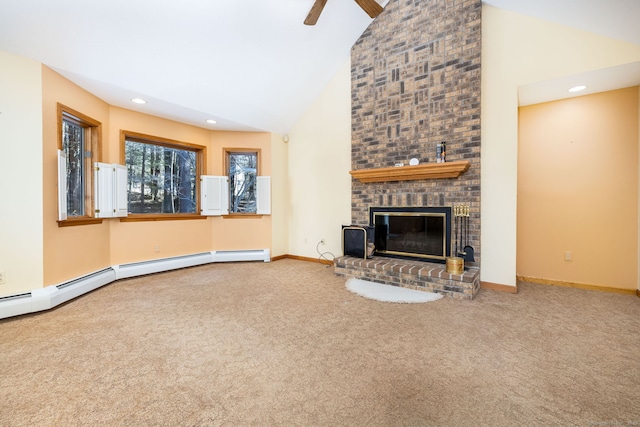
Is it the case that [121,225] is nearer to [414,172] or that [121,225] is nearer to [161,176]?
[161,176]

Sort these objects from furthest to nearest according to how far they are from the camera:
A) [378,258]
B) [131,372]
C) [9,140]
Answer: [378,258]
[9,140]
[131,372]

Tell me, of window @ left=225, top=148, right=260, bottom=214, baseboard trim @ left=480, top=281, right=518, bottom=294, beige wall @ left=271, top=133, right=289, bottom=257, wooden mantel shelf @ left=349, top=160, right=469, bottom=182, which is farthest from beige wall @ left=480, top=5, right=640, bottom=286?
window @ left=225, top=148, right=260, bottom=214

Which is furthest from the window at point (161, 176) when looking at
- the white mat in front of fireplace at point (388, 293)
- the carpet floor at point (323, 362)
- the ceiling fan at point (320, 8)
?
the white mat in front of fireplace at point (388, 293)

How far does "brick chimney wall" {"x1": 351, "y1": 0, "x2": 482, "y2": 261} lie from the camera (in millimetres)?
3434

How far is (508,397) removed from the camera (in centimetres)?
147

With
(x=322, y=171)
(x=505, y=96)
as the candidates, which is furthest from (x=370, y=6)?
(x=322, y=171)

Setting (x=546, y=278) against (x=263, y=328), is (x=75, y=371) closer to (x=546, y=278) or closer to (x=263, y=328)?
(x=263, y=328)

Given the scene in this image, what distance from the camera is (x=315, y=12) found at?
123 inches

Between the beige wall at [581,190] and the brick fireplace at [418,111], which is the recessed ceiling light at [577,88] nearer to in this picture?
the beige wall at [581,190]

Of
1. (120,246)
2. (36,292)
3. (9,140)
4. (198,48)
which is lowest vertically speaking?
(36,292)

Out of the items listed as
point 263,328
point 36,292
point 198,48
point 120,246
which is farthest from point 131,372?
point 198,48

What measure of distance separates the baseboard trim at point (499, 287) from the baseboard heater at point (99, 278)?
3.40m

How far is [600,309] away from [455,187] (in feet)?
6.06

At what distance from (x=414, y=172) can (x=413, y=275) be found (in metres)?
1.34
